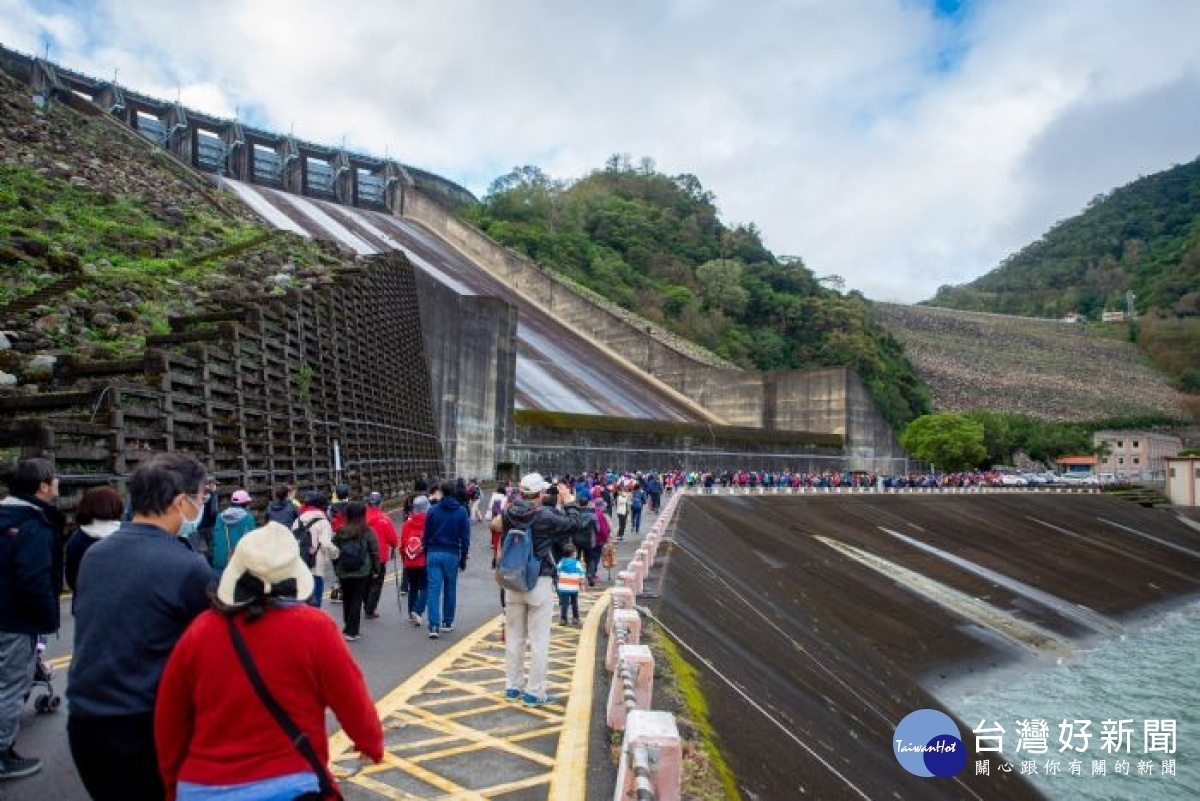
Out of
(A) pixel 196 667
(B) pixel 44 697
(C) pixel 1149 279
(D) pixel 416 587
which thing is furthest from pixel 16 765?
(C) pixel 1149 279

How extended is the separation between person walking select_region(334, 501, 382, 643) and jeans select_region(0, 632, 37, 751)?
395cm

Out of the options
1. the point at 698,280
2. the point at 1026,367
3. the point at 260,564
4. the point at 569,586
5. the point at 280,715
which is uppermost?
the point at 698,280

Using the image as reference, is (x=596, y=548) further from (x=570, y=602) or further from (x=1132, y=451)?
(x=1132, y=451)

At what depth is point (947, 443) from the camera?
6662 cm

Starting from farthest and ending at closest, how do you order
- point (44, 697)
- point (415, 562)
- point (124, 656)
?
point (415, 562), point (44, 697), point (124, 656)

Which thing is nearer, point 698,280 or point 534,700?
point 534,700

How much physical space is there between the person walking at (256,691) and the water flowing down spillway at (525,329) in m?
34.7

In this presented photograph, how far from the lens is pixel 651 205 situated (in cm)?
9469

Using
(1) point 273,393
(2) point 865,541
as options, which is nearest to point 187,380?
(1) point 273,393

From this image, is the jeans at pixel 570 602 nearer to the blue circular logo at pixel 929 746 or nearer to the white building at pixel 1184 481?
the blue circular logo at pixel 929 746

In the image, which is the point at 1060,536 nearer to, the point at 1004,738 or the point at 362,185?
the point at 1004,738

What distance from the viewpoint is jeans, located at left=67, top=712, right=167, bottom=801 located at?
315 cm

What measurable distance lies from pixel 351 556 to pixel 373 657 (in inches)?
45.2

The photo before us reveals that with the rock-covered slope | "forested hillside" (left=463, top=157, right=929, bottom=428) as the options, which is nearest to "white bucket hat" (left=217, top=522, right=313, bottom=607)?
"forested hillside" (left=463, top=157, right=929, bottom=428)
